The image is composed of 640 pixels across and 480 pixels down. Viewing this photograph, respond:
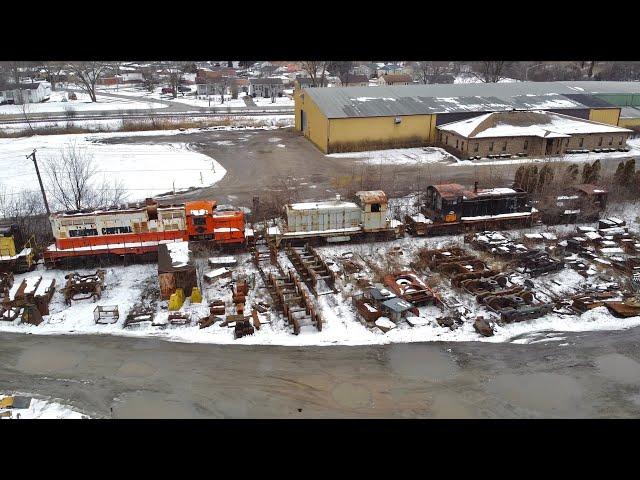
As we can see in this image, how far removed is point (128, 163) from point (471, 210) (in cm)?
2421

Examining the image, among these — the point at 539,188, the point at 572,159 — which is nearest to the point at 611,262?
the point at 539,188

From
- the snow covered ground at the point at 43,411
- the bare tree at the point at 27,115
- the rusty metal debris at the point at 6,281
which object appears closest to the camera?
the snow covered ground at the point at 43,411

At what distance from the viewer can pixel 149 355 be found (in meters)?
15.7

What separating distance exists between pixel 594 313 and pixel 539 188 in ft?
38.4

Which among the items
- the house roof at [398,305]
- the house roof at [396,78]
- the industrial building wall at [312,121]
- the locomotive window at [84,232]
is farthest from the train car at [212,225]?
the house roof at [396,78]

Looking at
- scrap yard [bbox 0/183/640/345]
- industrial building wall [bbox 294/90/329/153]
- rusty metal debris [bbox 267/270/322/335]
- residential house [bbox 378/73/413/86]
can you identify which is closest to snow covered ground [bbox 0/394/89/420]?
scrap yard [bbox 0/183/640/345]

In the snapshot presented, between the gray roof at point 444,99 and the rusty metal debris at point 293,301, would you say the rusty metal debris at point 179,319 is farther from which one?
the gray roof at point 444,99

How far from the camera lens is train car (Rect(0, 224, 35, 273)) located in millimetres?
19797

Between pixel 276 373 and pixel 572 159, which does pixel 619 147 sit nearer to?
pixel 572 159

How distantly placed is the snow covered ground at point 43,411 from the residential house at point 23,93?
202 ft

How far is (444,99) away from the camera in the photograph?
43.2 metres

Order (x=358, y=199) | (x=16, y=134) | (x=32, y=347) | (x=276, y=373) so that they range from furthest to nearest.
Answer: (x=16, y=134) < (x=358, y=199) < (x=32, y=347) < (x=276, y=373)

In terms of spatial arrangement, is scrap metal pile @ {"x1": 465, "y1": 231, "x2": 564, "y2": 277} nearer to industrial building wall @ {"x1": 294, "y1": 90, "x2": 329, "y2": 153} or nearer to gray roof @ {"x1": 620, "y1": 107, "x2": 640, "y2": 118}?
industrial building wall @ {"x1": 294, "y1": 90, "x2": 329, "y2": 153}

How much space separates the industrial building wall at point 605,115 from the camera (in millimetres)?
43688
